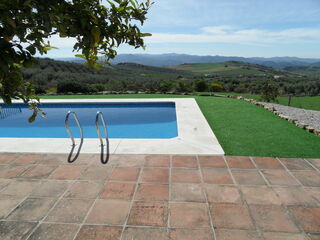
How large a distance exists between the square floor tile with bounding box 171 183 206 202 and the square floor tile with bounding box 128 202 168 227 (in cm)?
24

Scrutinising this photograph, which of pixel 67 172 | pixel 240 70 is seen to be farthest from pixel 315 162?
pixel 240 70

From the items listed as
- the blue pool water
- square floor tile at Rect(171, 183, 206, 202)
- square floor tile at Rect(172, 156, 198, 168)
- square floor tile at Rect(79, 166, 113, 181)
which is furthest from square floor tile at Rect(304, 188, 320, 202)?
the blue pool water

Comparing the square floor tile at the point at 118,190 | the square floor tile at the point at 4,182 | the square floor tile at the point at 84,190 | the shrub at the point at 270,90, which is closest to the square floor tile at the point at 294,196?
the square floor tile at the point at 118,190

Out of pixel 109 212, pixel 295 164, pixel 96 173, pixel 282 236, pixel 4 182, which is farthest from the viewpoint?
pixel 295 164

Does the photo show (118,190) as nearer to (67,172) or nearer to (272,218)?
(67,172)

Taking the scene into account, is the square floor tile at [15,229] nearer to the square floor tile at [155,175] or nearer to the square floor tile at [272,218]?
the square floor tile at [155,175]

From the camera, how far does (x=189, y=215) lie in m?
2.35

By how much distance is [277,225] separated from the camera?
2203mm

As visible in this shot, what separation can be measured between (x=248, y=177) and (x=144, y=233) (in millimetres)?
1804

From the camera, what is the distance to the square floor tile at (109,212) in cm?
229

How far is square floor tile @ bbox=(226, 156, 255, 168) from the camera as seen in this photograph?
136 inches

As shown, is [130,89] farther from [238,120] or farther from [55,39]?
[55,39]

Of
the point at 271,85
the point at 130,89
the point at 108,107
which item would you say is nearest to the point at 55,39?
the point at 108,107

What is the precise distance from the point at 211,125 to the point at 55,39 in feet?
17.3
